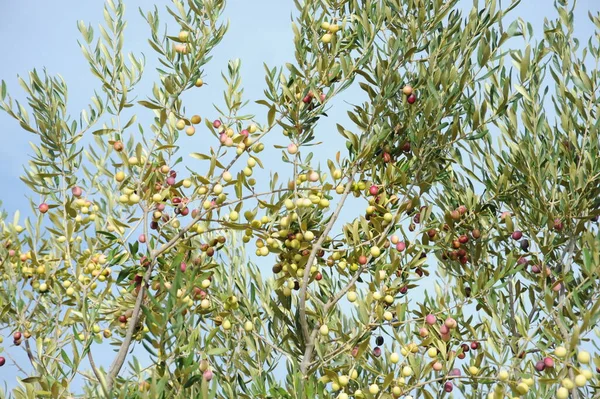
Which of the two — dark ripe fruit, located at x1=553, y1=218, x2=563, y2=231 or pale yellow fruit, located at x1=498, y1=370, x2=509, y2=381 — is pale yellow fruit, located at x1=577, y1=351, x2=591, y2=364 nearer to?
pale yellow fruit, located at x1=498, y1=370, x2=509, y2=381

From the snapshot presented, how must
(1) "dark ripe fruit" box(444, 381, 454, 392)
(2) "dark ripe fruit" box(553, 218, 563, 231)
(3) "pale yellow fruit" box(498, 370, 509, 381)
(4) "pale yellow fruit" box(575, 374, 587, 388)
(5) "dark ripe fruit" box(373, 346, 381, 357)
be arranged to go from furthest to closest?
1. (5) "dark ripe fruit" box(373, 346, 381, 357)
2. (2) "dark ripe fruit" box(553, 218, 563, 231)
3. (1) "dark ripe fruit" box(444, 381, 454, 392)
4. (3) "pale yellow fruit" box(498, 370, 509, 381)
5. (4) "pale yellow fruit" box(575, 374, 587, 388)

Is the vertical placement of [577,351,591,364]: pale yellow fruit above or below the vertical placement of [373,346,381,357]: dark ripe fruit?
below

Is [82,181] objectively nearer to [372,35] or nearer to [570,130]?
[372,35]

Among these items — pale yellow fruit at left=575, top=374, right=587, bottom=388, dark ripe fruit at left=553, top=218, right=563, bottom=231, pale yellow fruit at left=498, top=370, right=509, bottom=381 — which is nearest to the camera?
pale yellow fruit at left=575, top=374, right=587, bottom=388

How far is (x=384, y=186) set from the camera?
477 centimetres

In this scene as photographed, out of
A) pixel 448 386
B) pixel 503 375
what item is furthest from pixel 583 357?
pixel 448 386

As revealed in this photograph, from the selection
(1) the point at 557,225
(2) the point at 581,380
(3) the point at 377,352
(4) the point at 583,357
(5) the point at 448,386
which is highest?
(1) the point at 557,225

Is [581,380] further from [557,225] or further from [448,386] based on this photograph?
[557,225]

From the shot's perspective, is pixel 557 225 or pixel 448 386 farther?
pixel 557 225

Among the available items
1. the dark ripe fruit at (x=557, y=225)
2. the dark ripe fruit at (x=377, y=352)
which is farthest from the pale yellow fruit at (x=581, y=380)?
the dark ripe fruit at (x=377, y=352)

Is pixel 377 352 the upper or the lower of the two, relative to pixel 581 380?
upper

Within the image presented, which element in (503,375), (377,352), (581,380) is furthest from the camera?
(377,352)

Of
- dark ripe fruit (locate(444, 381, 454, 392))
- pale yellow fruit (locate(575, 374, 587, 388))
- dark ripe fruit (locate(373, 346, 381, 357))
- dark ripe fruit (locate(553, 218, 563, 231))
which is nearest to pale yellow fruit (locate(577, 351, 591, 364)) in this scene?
pale yellow fruit (locate(575, 374, 587, 388))

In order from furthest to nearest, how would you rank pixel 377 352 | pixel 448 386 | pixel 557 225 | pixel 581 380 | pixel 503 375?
pixel 377 352
pixel 557 225
pixel 448 386
pixel 503 375
pixel 581 380
